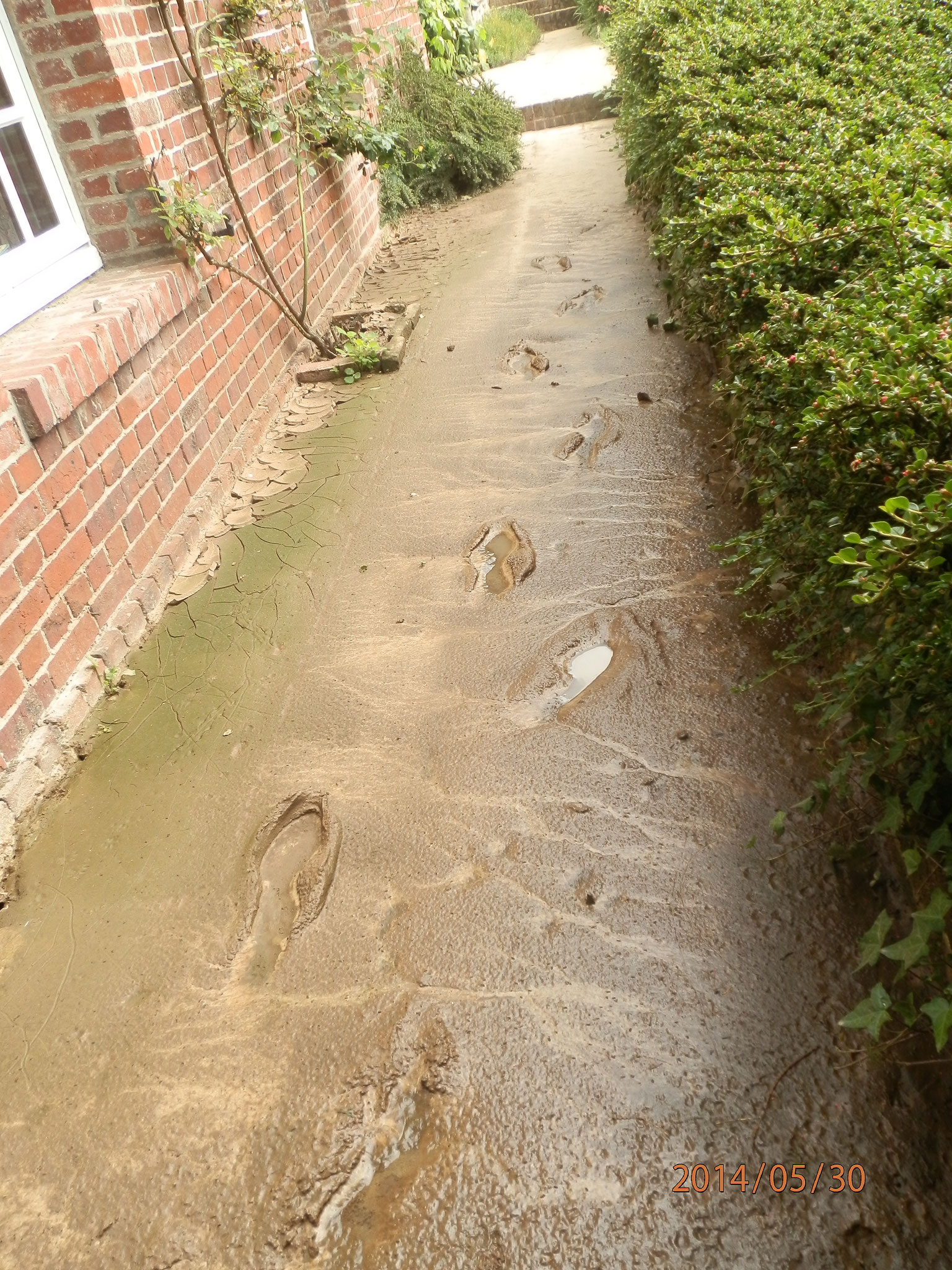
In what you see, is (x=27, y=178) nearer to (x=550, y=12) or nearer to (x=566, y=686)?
(x=566, y=686)

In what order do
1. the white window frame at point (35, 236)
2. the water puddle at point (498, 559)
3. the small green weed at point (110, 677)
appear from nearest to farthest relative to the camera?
the small green weed at point (110, 677), the water puddle at point (498, 559), the white window frame at point (35, 236)

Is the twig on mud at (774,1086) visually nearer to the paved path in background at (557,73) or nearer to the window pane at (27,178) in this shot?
the window pane at (27,178)

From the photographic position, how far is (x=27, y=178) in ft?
11.3

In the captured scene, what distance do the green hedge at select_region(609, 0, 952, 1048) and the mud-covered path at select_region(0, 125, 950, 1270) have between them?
0.24 meters

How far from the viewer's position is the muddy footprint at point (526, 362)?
15.4 feet

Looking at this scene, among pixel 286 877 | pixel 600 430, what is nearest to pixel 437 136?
pixel 600 430

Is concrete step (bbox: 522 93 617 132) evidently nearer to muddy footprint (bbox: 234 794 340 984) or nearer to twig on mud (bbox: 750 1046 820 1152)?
muddy footprint (bbox: 234 794 340 984)

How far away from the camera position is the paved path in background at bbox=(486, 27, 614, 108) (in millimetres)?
10820

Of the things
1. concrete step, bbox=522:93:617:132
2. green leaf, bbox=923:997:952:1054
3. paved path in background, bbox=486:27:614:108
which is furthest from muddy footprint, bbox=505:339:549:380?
concrete step, bbox=522:93:617:132

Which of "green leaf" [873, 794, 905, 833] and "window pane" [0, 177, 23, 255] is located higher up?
"window pane" [0, 177, 23, 255]

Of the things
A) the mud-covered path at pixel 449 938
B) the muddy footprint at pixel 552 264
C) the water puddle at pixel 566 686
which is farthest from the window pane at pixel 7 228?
the muddy footprint at pixel 552 264

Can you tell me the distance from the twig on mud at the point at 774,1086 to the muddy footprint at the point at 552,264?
17.5 ft

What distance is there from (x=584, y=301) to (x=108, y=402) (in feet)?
10.3

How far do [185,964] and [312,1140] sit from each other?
572 mm
